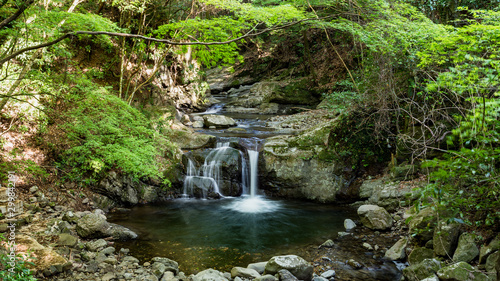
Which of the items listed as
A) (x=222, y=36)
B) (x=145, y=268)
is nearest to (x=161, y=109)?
(x=222, y=36)

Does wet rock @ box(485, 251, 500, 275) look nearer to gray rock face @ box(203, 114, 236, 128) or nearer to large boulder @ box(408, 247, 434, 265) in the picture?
large boulder @ box(408, 247, 434, 265)

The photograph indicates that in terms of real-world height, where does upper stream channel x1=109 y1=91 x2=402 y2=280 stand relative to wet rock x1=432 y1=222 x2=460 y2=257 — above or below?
below

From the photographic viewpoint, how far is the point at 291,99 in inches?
678

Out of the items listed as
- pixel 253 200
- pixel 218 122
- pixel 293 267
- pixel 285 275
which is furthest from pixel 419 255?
pixel 218 122

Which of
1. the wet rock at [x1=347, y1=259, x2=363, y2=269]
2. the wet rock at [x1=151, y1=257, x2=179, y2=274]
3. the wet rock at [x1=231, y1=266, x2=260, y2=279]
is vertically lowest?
the wet rock at [x1=347, y1=259, x2=363, y2=269]

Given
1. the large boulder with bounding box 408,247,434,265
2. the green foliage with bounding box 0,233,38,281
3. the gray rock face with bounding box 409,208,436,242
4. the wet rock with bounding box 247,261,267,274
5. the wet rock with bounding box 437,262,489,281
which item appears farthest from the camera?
the gray rock face with bounding box 409,208,436,242

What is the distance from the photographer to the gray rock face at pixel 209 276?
4.33 meters

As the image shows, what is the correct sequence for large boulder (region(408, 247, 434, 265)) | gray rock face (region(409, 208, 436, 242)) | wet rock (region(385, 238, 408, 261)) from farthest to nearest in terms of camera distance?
wet rock (region(385, 238, 408, 261)), gray rock face (region(409, 208, 436, 242)), large boulder (region(408, 247, 434, 265))

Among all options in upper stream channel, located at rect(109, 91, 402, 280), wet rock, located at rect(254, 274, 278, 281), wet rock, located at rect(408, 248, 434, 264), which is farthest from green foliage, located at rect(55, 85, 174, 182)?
wet rock, located at rect(408, 248, 434, 264)

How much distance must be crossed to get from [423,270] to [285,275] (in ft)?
6.59

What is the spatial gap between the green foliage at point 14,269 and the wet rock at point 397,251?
5394 mm

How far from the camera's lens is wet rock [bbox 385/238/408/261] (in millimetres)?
5090

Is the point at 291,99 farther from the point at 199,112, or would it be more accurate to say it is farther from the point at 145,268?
the point at 145,268

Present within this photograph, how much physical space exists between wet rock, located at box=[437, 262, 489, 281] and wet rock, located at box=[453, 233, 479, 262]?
52 centimetres
